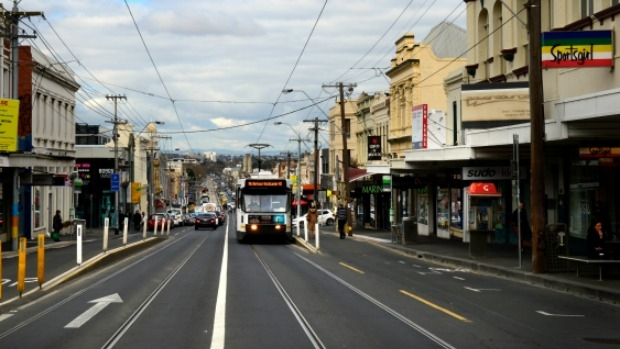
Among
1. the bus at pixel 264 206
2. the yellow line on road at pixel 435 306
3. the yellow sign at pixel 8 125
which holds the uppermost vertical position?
the yellow sign at pixel 8 125

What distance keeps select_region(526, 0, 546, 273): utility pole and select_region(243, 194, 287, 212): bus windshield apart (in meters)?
19.5

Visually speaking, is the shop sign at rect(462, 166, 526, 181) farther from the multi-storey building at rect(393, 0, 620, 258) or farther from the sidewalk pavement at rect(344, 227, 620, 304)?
the sidewalk pavement at rect(344, 227, 620, 304)

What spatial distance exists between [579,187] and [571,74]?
12.2 ft

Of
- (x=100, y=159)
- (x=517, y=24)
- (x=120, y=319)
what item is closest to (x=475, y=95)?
(x=517, y=24)

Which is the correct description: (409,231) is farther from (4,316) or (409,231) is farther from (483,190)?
A: (4,316)

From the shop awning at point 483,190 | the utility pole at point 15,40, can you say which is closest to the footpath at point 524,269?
the shop awning at point 483,190

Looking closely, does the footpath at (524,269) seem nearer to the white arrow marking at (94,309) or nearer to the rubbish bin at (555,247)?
the rubbish bin at (555,247)

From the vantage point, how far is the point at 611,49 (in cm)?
2261

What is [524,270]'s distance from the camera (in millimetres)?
22312

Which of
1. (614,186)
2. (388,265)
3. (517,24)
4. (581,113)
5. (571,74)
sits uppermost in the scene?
(517,24)

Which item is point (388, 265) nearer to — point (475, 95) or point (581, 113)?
point (475, 95)

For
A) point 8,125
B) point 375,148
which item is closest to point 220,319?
point 8,125

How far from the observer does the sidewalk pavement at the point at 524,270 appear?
58.6 feet

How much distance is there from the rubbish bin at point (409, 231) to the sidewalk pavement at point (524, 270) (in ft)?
6.35
